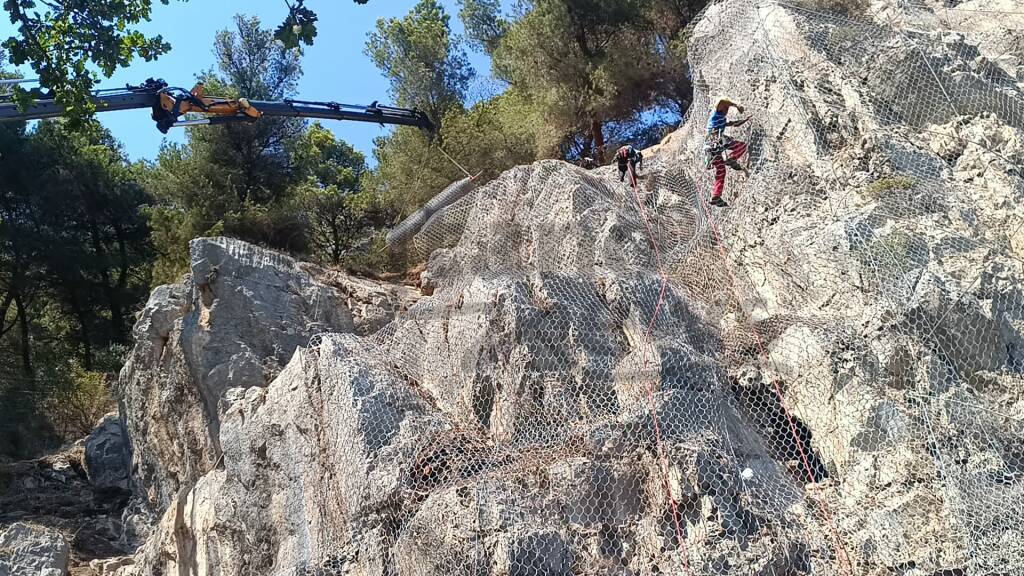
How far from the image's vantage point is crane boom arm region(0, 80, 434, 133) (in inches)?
337

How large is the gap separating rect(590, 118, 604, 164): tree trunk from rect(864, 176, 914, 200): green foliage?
6449 mm

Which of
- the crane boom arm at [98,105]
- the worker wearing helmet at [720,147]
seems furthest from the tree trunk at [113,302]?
the worker wearing helmet at [720,147]

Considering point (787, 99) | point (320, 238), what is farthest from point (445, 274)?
point (320, 238)

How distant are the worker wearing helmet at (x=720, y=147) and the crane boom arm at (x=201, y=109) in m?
5.73

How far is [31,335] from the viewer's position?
14.8 m

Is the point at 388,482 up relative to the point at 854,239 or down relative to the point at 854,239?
down

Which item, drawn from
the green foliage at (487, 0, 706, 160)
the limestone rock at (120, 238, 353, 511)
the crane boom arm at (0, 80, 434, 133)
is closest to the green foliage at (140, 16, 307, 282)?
the crane boom arm at (0, 80, 434, 133)

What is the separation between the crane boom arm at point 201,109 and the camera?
855 centimetres

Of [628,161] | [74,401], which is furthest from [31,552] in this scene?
[628,161]

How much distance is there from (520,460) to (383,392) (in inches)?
45.9

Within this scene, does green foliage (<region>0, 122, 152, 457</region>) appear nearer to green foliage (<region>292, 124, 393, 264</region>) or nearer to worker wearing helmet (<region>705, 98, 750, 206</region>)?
green foliage (<region>292, 124, 393, 264</region>)

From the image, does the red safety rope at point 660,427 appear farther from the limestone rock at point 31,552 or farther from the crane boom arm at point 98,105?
the crane boom arm at point 98,105

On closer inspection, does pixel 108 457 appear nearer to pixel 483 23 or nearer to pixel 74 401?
pixel 74 401

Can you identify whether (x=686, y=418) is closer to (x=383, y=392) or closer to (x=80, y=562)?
(x=383, y=392)
